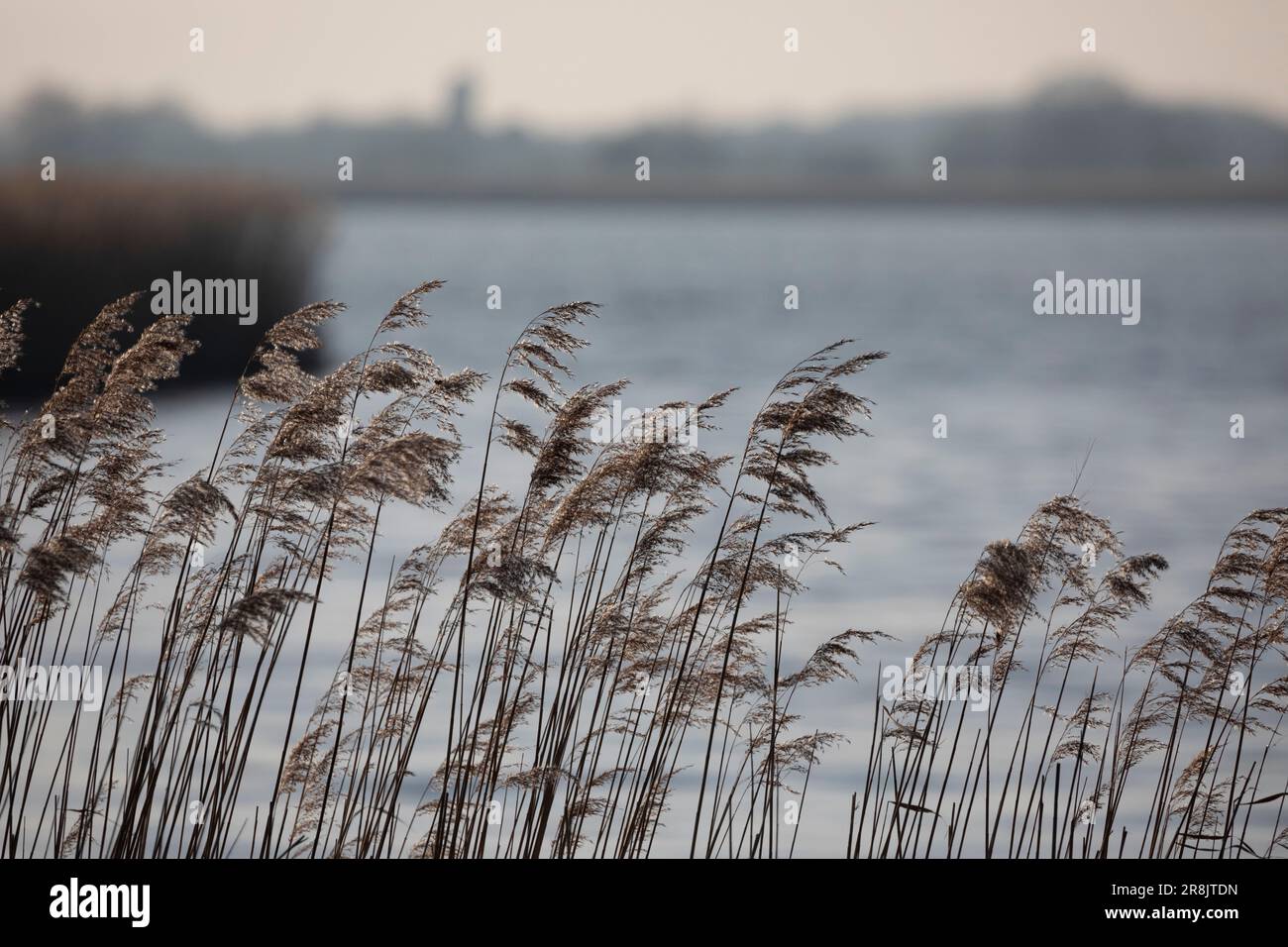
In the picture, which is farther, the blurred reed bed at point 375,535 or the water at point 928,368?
the water at point 928,368

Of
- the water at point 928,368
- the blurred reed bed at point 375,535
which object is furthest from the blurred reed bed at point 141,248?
the blurred reed bed at point 375,535

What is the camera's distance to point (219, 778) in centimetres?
372

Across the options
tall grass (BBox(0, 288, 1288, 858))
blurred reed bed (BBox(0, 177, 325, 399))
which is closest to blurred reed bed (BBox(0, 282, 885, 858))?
tall grass (BBox(0, 288, 1288, 858))

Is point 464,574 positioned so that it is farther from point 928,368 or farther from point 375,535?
point 928,368

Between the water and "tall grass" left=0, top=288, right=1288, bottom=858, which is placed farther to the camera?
the water

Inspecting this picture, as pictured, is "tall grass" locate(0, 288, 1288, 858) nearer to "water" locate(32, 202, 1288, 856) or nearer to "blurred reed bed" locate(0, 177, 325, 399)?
"water" locate(32, 202, 1288, 856)

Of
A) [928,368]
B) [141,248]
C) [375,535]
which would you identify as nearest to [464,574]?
[375,535]

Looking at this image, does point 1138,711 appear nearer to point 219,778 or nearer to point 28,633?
point 219,778

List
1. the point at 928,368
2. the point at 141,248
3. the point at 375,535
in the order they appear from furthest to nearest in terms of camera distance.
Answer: the point at 928,368 < the point at 141,248 < the point at 375,535

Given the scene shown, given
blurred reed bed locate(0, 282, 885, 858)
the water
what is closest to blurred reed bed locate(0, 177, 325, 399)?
the water

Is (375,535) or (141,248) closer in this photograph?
(375,535)

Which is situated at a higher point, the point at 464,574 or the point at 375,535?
the point at 375,535

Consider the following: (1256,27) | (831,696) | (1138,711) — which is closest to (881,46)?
(1256,27)

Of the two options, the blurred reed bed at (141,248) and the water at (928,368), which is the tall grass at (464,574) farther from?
the blurred reed bed at (141,248)
